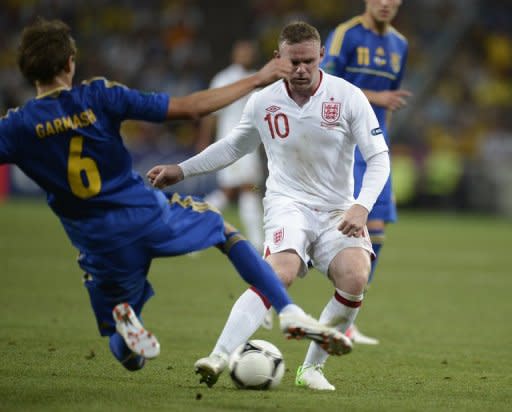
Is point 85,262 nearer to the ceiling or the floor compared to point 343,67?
nearer to the floor

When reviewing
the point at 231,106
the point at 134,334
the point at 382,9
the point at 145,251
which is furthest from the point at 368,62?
the point at 231,106

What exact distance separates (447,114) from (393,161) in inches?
103

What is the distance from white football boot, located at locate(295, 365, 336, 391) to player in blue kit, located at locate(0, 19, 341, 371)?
0.80m

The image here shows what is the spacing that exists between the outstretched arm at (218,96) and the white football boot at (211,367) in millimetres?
1310

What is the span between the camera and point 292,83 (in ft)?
19.1

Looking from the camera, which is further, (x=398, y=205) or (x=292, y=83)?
(x=398, y=205)

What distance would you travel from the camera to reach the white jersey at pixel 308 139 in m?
5.86

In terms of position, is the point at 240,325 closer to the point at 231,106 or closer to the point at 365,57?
the point at 365,57

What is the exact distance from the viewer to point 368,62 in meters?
7.73

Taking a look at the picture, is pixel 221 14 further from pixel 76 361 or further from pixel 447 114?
pixel 76 361

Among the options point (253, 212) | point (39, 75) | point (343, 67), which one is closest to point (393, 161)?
point (253, 212)

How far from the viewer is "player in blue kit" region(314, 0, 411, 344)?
762cm

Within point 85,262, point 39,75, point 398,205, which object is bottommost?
point 398,205

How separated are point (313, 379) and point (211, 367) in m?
0.75
